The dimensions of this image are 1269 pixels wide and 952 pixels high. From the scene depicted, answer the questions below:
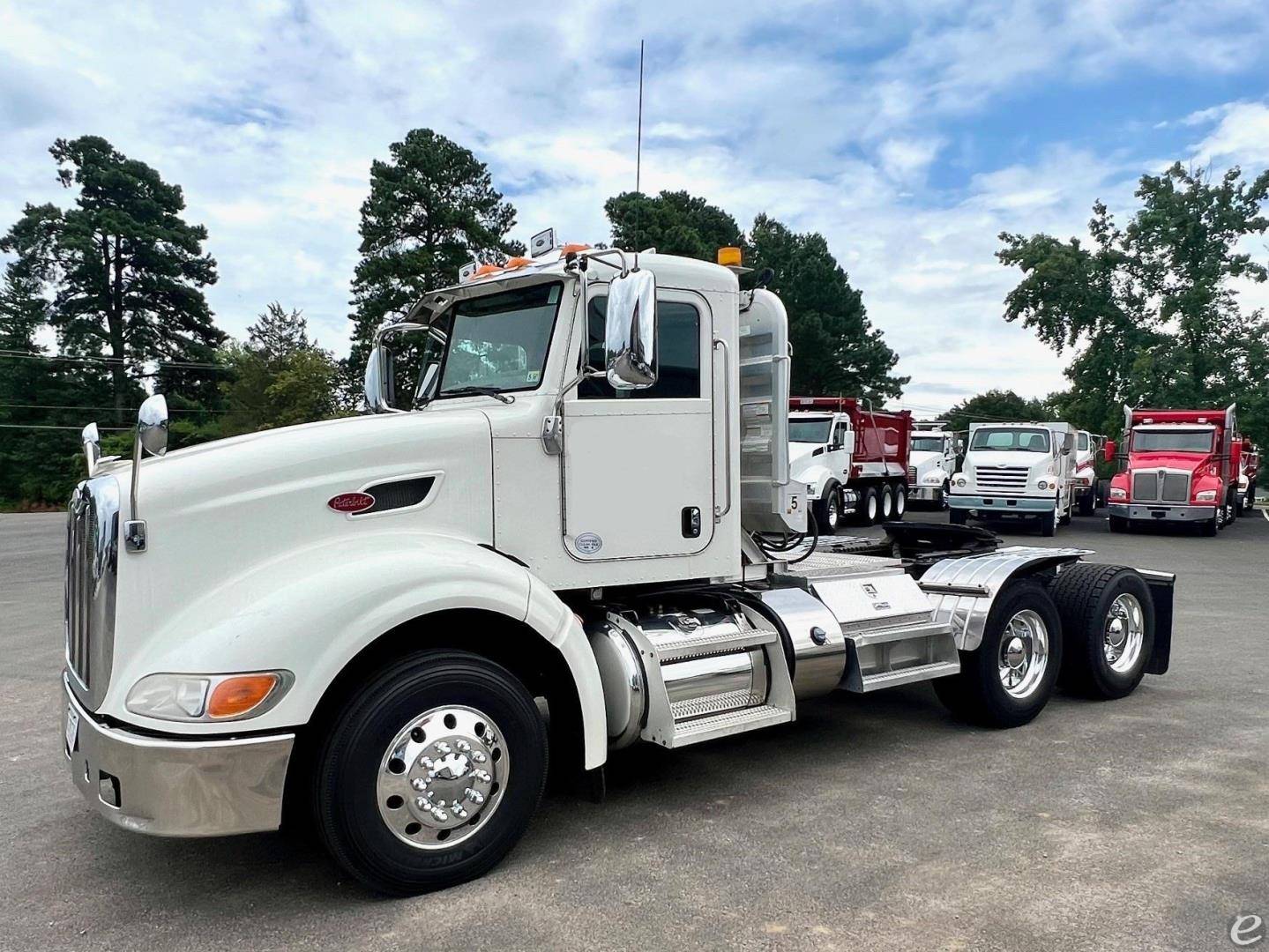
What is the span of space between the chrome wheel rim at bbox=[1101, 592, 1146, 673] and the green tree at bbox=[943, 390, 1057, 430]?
8927 cm

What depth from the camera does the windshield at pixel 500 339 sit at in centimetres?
464

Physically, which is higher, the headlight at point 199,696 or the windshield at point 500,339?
the windshield at point 500,339

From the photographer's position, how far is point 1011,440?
2288 cm

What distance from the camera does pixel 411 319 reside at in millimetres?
5535

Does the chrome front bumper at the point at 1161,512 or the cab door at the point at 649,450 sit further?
the chrome front bumper at the point at 1161,512

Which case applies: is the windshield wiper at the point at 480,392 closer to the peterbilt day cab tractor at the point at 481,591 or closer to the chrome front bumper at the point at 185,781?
the peterbilt day cab tractor at the point at 481,591

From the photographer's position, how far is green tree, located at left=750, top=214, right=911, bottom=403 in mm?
49156

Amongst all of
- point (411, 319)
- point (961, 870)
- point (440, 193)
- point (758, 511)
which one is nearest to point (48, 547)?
point (411, 319)

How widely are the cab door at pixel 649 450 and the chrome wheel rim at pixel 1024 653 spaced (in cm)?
240

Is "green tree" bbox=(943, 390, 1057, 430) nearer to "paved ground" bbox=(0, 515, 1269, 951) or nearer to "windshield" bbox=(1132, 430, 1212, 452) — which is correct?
"windshield" bbox=(1132, 430, 1212, 452)

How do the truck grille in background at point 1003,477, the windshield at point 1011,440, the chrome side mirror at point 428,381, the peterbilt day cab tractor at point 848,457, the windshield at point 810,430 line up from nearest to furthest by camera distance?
the chrome side mirror at point 428,381 → the peterbilt day cab tractor at point 848,457 → the windshield at point 810,430 → the truck grille in background at point 1003,477 → the windshield at point 1011,440

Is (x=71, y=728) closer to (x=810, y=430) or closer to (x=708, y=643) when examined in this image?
(x=708, y=643)

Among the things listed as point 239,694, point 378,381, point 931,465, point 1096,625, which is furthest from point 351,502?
point 931,465

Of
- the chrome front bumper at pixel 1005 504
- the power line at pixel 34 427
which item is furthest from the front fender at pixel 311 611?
the power line at pixel 34 427
